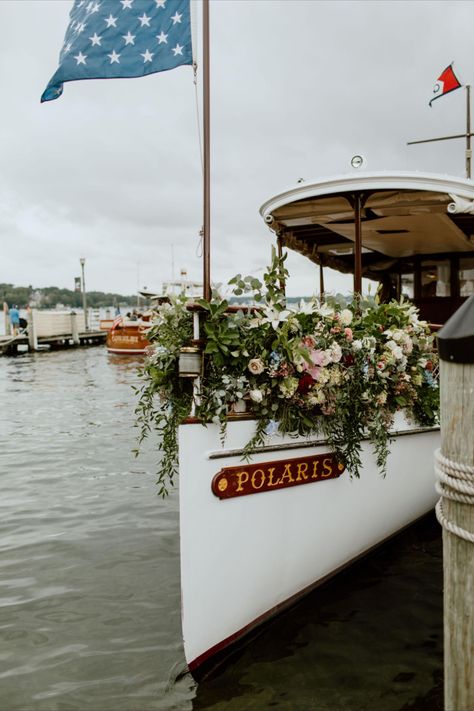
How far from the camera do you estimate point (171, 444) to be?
4.54 metres

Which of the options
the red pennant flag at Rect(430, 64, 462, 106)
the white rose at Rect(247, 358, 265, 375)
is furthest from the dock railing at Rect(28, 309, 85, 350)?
the white rose at Rect(247, 358, 265, 375)

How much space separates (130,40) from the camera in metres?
4.15

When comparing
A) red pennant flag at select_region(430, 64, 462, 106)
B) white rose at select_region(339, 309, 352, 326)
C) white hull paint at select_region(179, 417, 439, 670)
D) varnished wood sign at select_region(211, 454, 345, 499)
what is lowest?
white hull paint at select_region(179, 417, 439, 670)

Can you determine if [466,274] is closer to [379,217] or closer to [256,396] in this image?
[379,217]

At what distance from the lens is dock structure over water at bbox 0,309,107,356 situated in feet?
95.1

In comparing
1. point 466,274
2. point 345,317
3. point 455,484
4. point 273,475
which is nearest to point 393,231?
point 466,274

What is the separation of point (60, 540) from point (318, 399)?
3.56 metres

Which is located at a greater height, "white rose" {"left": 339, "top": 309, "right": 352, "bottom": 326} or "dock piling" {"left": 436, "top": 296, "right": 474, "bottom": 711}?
"white rose" {"left": 339, "top": 309, "right": 352, "bottom": 326}

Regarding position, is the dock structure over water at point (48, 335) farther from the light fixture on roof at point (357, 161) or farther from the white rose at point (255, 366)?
the white rose at point (255, 366)

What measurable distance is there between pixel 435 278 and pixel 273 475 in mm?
6390

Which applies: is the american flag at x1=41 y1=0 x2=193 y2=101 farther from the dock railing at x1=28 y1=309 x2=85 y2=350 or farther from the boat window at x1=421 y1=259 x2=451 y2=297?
the dock railing at x1=28 y1=309 x2=85 y2=350

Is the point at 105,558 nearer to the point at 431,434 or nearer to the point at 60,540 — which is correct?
the point at 60,540

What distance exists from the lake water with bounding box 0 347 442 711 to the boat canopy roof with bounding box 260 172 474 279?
11.2 ft

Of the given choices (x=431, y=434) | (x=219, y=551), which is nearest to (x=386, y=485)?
(x=431, y=434)
